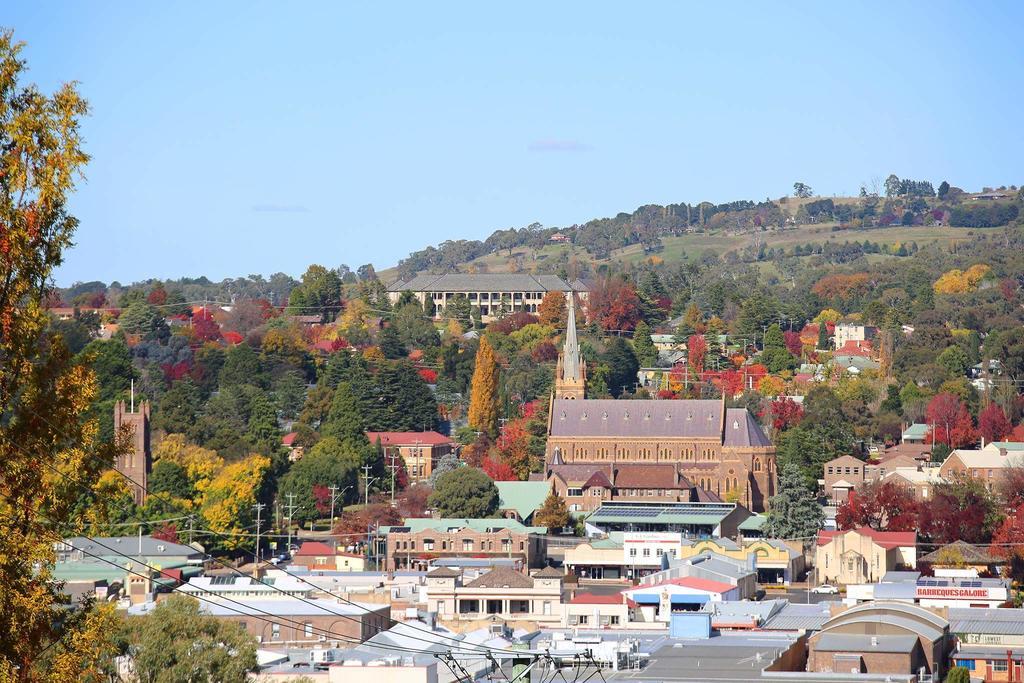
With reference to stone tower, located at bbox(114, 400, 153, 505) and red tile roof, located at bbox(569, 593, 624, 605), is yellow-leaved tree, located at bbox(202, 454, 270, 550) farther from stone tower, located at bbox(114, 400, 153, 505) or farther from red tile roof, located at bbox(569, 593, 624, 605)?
red tile roof, located at bbox(569, 593, 624, 605)

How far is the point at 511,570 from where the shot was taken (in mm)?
80125

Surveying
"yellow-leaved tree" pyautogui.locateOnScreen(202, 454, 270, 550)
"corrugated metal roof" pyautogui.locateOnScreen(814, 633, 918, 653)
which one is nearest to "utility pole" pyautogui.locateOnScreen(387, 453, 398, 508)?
"yellow-leaved tree" pyautogui.locateOnScreen(202, 454, 270, 550)

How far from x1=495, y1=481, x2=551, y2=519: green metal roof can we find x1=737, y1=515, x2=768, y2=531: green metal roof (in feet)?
31.3

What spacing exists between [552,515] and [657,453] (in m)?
13.9

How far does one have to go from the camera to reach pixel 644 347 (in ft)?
494

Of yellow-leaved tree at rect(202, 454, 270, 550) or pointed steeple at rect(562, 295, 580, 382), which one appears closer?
yellow-leaved tree at rect(202, 454, 270, 550)

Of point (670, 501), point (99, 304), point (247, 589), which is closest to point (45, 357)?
point (247, 589)

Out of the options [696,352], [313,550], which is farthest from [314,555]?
[696,352]

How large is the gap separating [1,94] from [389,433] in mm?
102691

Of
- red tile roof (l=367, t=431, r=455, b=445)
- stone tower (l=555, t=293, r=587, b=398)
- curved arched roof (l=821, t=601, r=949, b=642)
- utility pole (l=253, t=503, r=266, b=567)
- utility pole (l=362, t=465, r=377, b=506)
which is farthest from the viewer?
stone tower (l=555, t=293, r=587, b=398)

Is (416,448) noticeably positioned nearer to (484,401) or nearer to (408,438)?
(408,438)

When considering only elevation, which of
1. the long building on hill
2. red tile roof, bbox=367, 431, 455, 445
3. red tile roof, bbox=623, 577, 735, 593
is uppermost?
the long building on hill

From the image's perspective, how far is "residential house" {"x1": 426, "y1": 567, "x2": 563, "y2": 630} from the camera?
248ft

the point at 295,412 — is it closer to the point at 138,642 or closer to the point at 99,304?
the point at 99,304
